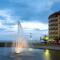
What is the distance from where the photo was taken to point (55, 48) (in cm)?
11412

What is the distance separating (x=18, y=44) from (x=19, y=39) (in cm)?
248

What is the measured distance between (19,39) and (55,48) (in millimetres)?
48235

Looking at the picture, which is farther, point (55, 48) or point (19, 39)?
point (55, 48)

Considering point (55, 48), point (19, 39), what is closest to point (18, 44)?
point (19, 39)

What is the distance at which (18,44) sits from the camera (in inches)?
2776

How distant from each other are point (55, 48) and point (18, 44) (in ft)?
152

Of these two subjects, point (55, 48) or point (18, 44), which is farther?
point (55, 48)

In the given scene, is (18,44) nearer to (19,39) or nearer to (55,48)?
(19,39)
